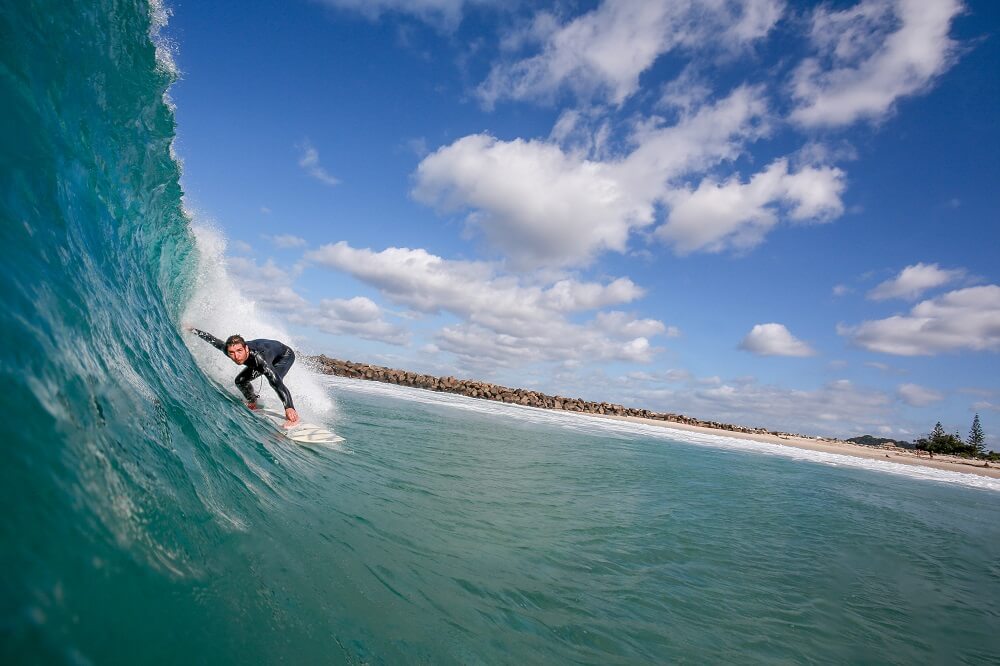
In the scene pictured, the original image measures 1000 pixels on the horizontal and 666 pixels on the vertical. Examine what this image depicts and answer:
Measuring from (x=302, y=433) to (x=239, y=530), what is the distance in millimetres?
4829

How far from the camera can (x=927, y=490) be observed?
18.0 meters

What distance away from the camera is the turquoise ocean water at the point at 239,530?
190 centimetres

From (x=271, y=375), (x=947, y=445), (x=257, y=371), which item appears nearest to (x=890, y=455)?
(x=947, y=445)

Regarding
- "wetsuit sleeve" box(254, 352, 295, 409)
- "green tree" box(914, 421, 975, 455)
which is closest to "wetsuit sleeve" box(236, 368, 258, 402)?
"wetsuit sleeve" box(254, 352, 295, 409)

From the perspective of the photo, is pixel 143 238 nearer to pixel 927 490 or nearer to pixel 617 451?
pixel 617 451

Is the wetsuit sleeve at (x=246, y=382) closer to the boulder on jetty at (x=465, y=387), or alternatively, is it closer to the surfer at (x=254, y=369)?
the surfer at (x=254, y=369)

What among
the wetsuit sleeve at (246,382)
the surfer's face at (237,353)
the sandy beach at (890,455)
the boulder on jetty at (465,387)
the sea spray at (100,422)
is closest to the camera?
the sea spray at (100,422)

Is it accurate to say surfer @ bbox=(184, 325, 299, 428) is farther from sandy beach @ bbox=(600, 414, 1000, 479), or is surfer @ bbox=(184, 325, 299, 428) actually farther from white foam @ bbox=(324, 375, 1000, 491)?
sandy beach @ bbox=(600, 414, 1000, 479)

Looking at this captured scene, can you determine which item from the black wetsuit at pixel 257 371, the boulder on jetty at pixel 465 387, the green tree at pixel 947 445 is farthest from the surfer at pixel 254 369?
the green tree at pixel 947 445

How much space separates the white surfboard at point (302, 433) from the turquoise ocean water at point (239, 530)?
53 centimetres

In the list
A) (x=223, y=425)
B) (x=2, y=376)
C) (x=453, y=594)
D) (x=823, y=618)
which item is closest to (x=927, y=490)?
(x=823, y=618)

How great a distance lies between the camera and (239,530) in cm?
305

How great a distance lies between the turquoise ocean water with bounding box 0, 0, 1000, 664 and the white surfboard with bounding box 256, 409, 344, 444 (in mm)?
529

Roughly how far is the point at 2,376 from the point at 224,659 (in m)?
1.58
